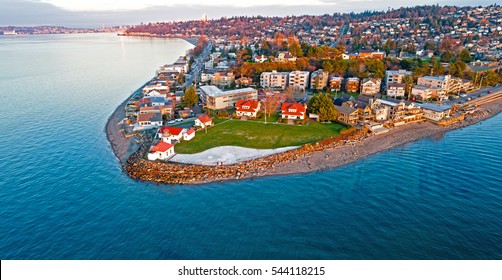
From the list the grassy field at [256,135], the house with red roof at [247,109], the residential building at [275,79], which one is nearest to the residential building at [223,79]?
the residential building at [275,79]

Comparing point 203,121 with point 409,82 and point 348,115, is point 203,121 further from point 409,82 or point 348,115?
point 409,82

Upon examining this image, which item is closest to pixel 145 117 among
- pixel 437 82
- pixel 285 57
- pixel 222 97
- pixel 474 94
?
pixel 222 97

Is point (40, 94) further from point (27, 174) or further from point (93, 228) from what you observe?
point (93, 228)

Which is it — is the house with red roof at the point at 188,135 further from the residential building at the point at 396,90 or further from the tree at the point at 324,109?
the residential building at the point at 396,90

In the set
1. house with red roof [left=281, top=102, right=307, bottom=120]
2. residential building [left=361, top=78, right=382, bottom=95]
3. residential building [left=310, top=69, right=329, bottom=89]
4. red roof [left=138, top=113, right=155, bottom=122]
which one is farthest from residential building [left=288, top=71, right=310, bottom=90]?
red roof [left=138, top=113, right=155, bottom=122]

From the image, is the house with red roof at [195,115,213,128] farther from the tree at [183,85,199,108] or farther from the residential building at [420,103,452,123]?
the residential building at [420,103,452,123]
